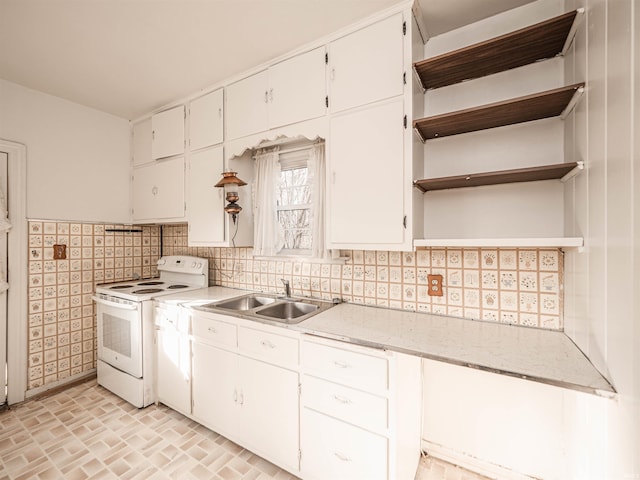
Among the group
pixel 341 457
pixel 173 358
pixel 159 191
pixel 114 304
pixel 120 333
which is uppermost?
pixel 159 191

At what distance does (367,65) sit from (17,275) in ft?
10.3

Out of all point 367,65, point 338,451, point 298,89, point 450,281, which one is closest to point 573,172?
point 450,281

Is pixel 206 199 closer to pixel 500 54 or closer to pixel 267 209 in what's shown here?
pixel 267 209

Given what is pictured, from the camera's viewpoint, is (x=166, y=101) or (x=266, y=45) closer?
(x=266, y=45)

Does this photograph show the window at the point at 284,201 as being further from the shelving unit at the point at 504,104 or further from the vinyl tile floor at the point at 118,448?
the vinyl tile floor at the point at 118,448

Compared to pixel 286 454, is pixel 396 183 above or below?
above

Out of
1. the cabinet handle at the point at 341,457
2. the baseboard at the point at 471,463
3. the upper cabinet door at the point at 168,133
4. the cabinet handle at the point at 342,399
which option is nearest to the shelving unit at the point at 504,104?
the cabinet handle at the point at 342,399

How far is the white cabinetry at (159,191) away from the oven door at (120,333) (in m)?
0.85

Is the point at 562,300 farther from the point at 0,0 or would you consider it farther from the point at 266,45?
the point at 0,0

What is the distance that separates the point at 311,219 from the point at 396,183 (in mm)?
872

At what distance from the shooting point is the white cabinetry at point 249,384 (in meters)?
1.66

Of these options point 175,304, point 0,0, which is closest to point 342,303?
point 175,304

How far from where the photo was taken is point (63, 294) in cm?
265

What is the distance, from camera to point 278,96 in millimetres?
2035
